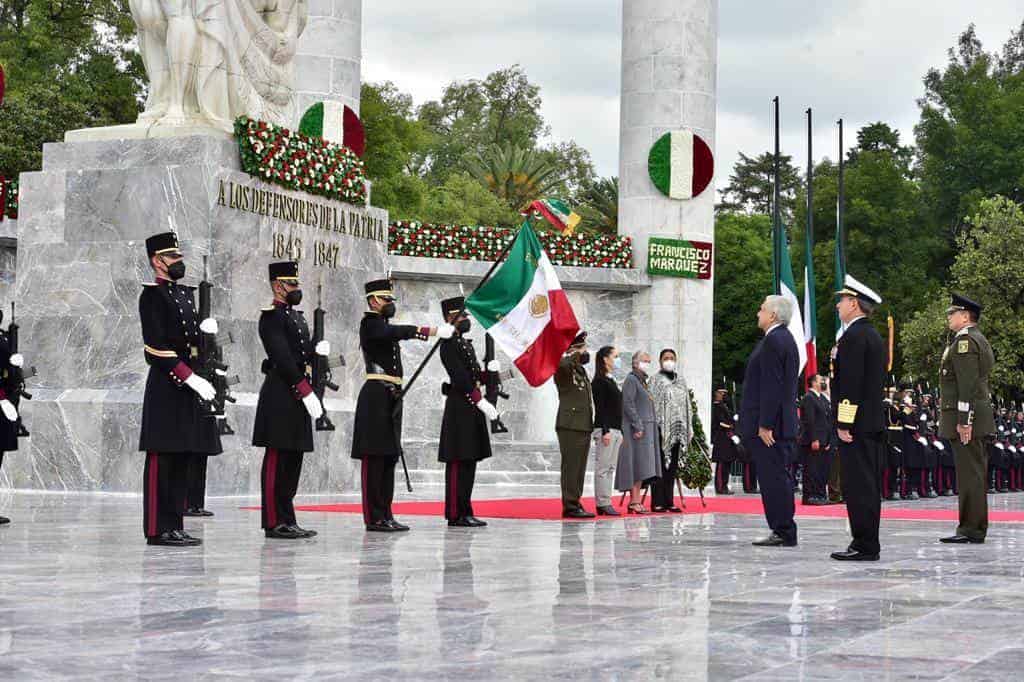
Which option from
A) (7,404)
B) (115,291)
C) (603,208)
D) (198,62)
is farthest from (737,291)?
(7,404)

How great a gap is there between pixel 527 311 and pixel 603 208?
52788 millimetres

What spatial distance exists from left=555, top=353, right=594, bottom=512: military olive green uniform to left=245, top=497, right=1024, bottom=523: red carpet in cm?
35

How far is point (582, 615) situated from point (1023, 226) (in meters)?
42.2

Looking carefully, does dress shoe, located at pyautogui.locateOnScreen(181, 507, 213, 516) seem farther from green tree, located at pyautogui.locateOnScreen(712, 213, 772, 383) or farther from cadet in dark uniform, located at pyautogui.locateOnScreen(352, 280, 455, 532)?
green tree, located at pyautogui.locateOnScreen(712, 213, 772, 383)

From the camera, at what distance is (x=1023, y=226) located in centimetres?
4609

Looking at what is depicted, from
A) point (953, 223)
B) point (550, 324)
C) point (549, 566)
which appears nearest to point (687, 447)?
point (550, 324)

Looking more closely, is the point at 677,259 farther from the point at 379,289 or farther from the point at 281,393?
the point at 281,393

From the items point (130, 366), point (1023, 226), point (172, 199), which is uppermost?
point (1023, 226)

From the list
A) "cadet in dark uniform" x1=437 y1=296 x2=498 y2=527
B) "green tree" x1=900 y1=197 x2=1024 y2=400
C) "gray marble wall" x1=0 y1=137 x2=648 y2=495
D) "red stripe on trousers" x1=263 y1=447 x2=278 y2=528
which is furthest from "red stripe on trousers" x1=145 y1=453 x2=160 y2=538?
"green tree" x1=900 y1=197 x2=1024 y2=400

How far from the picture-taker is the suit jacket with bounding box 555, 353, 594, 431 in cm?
1440

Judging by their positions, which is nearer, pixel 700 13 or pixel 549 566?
pixel 549 566

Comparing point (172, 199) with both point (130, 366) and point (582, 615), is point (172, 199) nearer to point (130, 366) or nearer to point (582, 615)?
point (130, 366)

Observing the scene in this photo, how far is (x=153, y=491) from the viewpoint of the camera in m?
10.1

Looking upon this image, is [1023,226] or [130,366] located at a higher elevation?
[1023,226]
